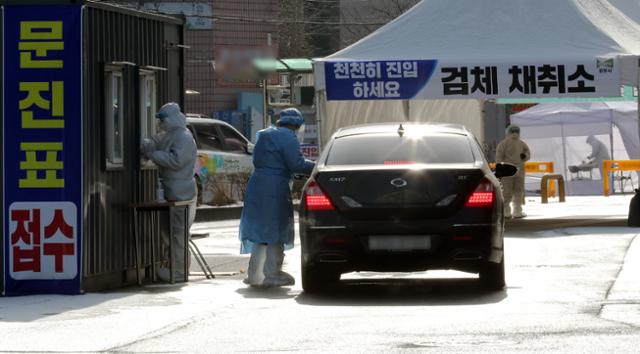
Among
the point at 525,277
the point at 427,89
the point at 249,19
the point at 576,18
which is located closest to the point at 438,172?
the point at 525,277

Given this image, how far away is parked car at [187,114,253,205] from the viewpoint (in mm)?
32094

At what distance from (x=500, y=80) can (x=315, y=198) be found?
1117 cm

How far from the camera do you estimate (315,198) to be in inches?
562

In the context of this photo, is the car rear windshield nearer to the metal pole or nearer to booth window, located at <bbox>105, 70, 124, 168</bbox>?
booth window, located at <bbox>105, 70, 124, 168</bbox>

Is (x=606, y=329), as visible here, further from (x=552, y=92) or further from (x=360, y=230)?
(x=552, y=92)

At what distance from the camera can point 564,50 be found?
2534cm

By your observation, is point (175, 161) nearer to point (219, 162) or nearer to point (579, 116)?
point (219, 162)

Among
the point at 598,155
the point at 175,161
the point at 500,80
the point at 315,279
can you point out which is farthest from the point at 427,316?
the point at 598,155

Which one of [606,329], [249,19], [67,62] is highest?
[249,19]

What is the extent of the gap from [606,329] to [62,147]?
212 inches

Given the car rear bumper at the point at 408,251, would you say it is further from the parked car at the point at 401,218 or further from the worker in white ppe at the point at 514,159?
the worker in white ppe at the point at 514,159

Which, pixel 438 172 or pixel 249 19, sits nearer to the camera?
pixel 438 172

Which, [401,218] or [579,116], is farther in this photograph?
[579,116]

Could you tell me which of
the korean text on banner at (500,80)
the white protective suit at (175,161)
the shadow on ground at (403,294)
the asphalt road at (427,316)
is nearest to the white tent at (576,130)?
the korean text on banner at (500,80)
